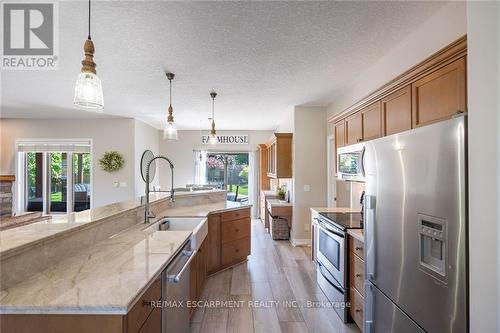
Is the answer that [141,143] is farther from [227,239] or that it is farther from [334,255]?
[334,255]

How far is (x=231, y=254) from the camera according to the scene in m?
3.65

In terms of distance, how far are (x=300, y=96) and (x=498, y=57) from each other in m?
3.28

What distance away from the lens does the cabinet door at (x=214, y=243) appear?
10.7 ft

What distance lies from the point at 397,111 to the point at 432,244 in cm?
117

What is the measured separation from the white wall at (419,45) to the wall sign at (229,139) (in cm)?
448

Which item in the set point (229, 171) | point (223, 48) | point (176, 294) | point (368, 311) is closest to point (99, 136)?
point (229, 171)

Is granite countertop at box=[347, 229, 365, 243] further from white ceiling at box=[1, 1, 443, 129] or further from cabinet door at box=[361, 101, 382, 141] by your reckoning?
white ceiling at box=[1, 1, 443, 129]

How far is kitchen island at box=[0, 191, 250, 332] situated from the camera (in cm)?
98

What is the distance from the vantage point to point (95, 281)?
117 cm

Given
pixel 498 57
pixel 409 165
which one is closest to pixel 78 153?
pixel 409 165

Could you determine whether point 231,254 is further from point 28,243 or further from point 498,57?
point 498,57

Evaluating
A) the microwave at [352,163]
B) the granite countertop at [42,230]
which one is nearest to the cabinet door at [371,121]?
the microwave at [352,163]

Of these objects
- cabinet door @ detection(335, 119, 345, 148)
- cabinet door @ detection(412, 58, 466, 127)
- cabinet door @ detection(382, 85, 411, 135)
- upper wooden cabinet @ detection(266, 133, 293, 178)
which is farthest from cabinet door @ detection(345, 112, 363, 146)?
upper wooden cabinet @ detection(266, 133, 293, 178)

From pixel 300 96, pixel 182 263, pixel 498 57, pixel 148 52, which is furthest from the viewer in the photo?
pixel 300 96
